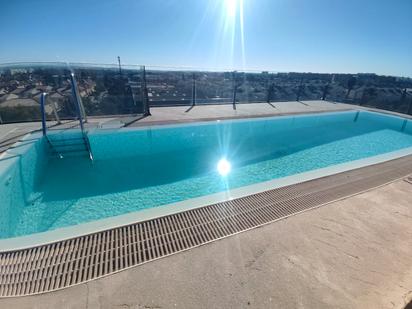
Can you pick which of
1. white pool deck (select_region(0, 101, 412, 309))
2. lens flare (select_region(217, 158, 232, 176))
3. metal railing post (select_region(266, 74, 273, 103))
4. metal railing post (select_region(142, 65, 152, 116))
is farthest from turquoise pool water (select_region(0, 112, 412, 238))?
metal railing post (select_region(266, 74, 273, 103))

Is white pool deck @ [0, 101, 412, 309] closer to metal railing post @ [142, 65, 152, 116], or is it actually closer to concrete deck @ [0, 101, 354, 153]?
concrete deck @ [0, 101, 354, 153]

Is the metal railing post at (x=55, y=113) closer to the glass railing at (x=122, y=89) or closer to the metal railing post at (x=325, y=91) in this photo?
the glass railing at (x=122, y=89)

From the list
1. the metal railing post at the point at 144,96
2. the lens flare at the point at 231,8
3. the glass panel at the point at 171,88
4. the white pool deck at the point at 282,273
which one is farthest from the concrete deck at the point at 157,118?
the white pool deck at the point at 282,273

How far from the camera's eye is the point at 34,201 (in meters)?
3.16

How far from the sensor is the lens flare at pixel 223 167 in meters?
4.20

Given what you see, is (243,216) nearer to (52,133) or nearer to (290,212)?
(290,212)

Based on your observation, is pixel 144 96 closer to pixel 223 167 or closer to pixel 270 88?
pixel 223 167

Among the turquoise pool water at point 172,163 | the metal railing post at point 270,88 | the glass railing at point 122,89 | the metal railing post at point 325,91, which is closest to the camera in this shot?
the turquoise pool water at point 172,163

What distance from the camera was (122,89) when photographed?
6.32m

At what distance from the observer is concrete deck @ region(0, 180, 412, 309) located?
4.43 feet

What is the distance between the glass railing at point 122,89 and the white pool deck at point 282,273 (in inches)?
192

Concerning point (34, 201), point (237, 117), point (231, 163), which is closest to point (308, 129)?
point (237, 117)

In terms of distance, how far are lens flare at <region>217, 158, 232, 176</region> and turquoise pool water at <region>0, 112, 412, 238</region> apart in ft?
0.20

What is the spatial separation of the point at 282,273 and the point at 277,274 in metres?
0.04
